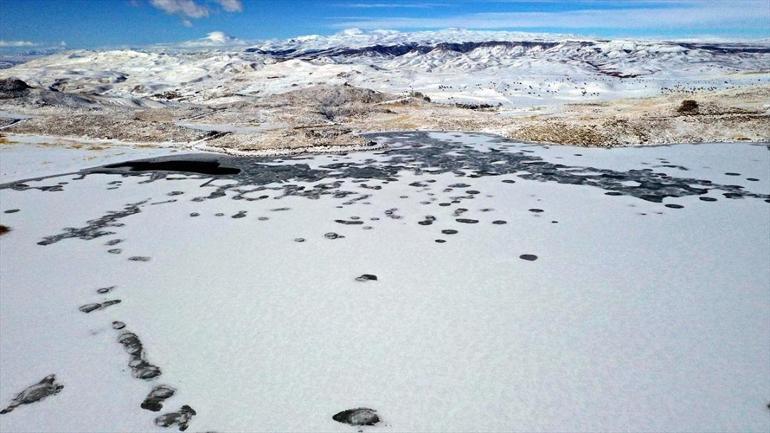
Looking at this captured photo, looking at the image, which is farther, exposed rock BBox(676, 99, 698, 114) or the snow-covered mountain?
the snow-covered mountain

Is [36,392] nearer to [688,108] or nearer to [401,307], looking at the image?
[401,307]

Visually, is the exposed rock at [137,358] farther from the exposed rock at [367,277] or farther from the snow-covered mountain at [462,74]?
the snow-covered mountain at [462,74]

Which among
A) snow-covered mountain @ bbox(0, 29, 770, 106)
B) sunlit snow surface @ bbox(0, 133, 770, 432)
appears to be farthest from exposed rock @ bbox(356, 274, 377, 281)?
snow-covered mountain @ bbox(0, 29, 770, 106)

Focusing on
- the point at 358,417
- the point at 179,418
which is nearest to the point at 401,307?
the point at 358,417

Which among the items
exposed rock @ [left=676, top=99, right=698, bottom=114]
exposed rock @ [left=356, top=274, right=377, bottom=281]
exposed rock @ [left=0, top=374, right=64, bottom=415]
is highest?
exposed rock @ [left=676, top=99, right=698, bottom=114]

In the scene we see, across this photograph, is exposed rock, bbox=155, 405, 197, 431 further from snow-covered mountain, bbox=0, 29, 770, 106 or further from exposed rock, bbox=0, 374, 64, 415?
snow-covered mountain, bbox=0, 29, 770, 106

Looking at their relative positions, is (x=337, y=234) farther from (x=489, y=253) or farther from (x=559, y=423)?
(x=559, y=423)

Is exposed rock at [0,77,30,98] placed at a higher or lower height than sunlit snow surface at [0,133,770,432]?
higher

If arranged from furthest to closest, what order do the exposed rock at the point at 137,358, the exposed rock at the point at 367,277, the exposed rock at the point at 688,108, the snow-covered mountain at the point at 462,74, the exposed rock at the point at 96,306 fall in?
the snow-covered mountain at the point at 462,74, the exposed rock at the point at 688,108, the exposed rock at the point at 367,277, the exposed rock at the point at 96,306, the exposed rock at the point at 137,358

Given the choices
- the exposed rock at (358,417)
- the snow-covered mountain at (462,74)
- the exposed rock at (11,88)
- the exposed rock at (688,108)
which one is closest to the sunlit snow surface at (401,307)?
the exposed rock at (358,417)
